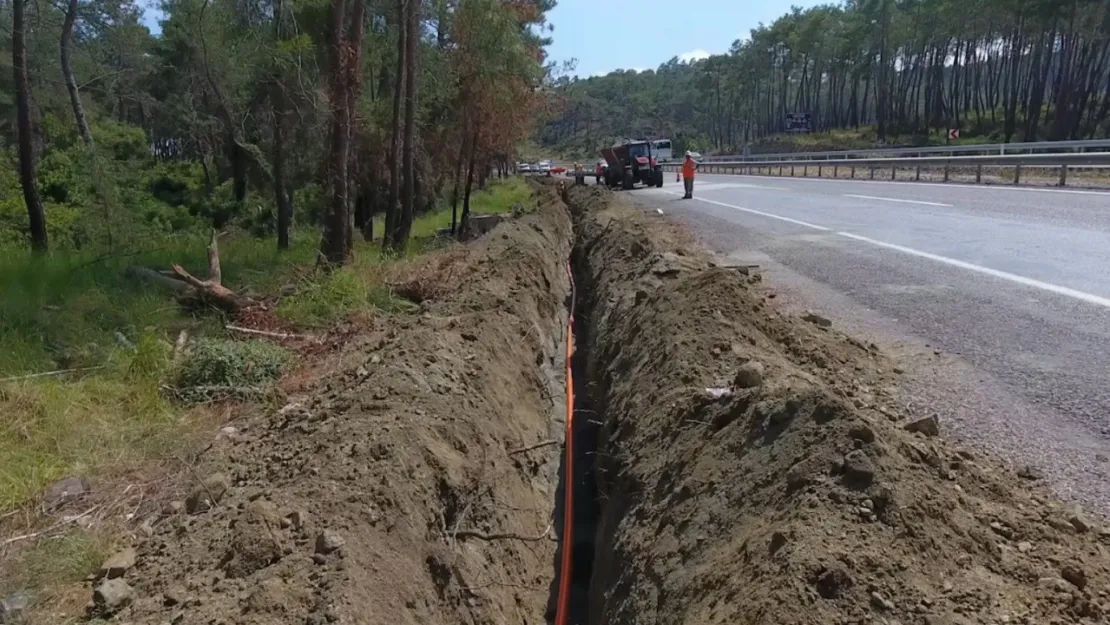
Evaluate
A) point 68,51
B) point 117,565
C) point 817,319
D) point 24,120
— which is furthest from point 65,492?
point 68,51

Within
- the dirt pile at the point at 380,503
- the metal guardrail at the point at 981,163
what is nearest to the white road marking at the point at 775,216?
the dirt pile at the point at 380,503

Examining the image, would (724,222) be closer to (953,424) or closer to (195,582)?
(953,424)

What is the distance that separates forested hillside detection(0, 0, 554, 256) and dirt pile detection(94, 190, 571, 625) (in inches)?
220

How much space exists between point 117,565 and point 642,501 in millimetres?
2857

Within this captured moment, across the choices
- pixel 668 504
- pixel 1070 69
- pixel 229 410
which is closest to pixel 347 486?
pixel 668 504

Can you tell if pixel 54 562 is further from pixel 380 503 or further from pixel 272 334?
pixel 272 334

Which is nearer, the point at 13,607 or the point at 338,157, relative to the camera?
the point at 13,607

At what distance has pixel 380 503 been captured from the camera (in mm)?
4316

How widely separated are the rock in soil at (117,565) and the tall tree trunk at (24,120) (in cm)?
1232

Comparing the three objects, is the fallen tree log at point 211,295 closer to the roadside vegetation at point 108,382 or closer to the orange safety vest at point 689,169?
the roadside vegetation at point 108,382

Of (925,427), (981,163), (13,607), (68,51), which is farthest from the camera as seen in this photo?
(981,163)

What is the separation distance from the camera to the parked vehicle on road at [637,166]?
34.7 metres

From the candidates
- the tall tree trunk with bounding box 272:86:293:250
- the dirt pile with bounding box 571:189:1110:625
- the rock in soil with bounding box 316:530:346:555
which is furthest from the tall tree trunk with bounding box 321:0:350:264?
the rock in soil with bounding box 316:530:346:555

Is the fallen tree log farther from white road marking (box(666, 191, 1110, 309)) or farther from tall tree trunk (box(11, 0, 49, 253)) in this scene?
white road marking (box(666, 191, 1110, 309))
